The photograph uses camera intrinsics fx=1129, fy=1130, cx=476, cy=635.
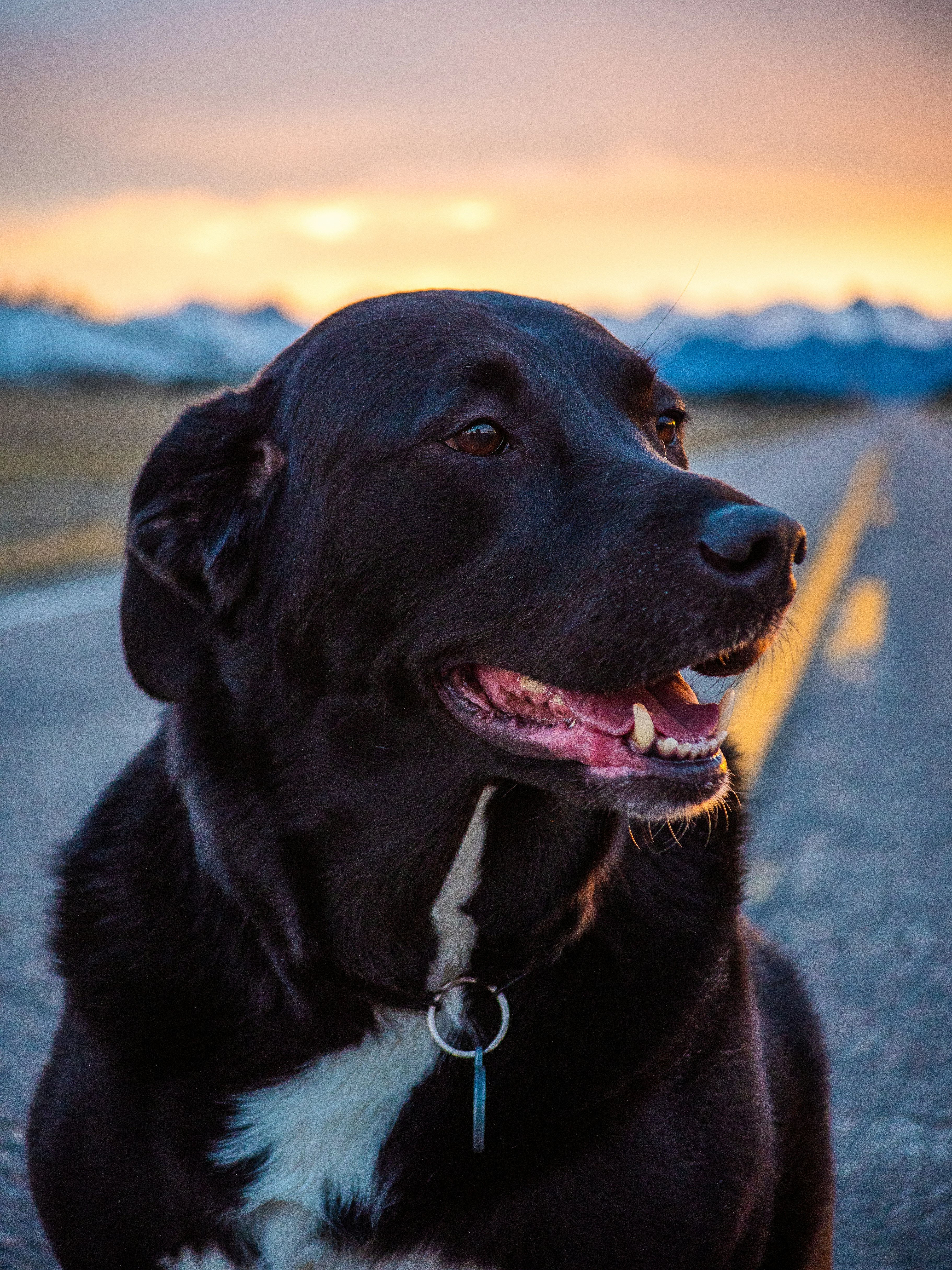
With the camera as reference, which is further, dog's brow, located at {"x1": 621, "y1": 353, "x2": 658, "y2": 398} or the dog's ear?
dog's brow, located at {"x1": 621, "y1": 353, "x2": 658, "y2": 398}

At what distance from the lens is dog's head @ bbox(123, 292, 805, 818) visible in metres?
2.03

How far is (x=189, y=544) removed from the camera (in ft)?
7.32

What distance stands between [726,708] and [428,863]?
2.13 feet

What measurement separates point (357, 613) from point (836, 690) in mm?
4690

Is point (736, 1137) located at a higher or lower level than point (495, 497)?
lower

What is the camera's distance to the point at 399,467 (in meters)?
2.19

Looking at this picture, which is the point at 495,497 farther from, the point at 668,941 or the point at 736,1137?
the point at 736,1137

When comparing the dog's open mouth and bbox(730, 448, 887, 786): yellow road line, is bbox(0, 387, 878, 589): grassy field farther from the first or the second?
bbox(730, 448, 887, 786): yellow road line

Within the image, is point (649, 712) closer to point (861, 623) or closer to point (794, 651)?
point (794, 651)

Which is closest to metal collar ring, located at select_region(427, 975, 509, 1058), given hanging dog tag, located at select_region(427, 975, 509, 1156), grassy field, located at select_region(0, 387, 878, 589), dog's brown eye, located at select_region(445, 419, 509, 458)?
hanging dog tag, located at select_region(427, 975, 509, 1156)

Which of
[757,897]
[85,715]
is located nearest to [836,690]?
[757,897]

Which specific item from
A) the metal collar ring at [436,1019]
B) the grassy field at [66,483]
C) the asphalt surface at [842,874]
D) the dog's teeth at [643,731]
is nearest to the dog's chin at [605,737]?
the dog's teeth at [643,731]

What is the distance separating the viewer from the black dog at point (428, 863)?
198 cm

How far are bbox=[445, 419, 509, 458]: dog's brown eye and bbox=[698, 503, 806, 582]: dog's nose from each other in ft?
1.49
